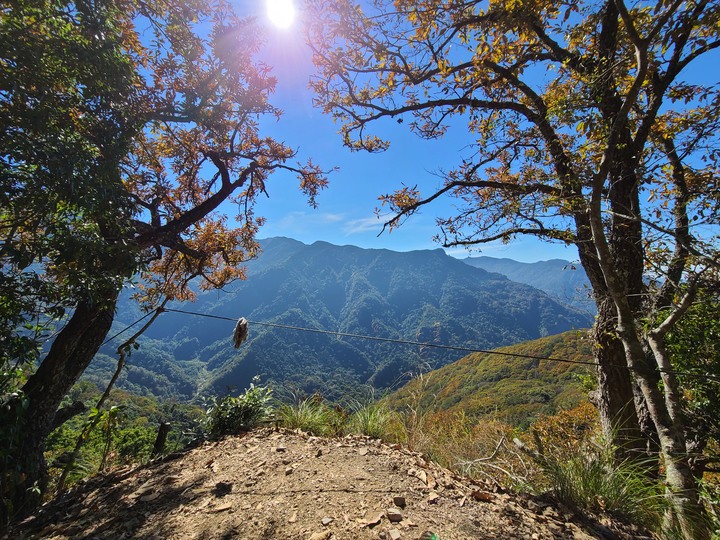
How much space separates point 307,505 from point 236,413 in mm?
2775

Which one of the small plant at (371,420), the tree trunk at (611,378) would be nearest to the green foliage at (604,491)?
the tree trunk at (611,378)

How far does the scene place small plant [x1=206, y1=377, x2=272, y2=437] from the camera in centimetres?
470

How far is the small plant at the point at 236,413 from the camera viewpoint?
185 inches

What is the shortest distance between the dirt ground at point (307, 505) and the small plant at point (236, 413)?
3.19 feet

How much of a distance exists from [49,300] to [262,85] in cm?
501

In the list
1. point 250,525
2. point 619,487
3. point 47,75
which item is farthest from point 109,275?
point 619,487

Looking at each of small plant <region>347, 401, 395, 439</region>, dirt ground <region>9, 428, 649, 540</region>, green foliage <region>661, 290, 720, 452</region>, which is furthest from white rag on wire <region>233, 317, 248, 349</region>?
green foliage <region>661, 290, 720, 452</region>

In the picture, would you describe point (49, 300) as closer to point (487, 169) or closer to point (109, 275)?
point (109, 275)

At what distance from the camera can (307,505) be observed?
2457mm

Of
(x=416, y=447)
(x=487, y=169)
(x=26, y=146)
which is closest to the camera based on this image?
(x=26, y=146)

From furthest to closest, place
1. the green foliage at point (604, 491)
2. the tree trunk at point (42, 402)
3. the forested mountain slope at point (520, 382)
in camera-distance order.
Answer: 1. the forested mountain slope at point (520, 382)
2. the tree trunk at point (42, 402)
3. the green foliage at point (604, 491)

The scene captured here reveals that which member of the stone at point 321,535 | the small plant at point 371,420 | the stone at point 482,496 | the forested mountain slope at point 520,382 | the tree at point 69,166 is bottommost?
the forested mountain slope at point 520,382

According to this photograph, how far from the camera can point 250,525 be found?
229cm

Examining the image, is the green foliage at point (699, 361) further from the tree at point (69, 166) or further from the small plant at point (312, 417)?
the tree at point (69, 166)
